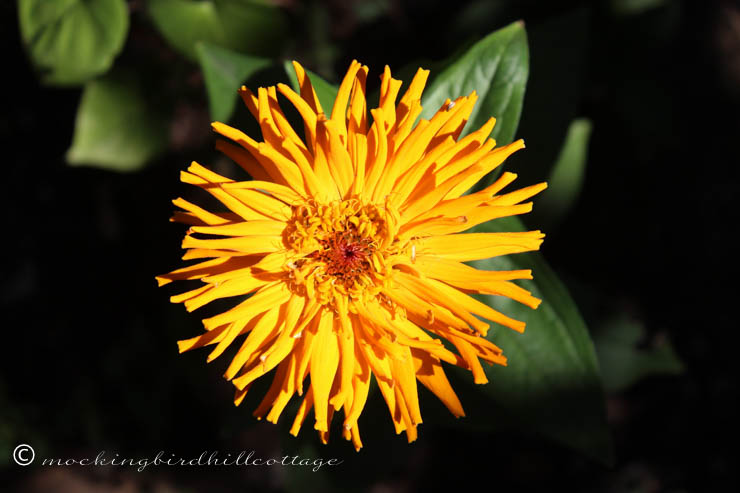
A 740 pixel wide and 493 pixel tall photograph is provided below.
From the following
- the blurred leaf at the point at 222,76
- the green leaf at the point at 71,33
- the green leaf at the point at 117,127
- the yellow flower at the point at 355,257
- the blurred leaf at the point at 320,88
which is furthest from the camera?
the green leaf at the point at 117,127

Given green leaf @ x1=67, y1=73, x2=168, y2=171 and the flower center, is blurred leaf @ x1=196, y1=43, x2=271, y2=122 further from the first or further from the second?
green leaf @ x1=67, y1=73, x2=168, y2=171

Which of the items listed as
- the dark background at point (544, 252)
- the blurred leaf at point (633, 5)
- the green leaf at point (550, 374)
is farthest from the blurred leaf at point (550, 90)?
the blurred leaf at point (633, 5)

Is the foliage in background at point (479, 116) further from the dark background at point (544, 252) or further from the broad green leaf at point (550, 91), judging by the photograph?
the dark background at point (544, 252)

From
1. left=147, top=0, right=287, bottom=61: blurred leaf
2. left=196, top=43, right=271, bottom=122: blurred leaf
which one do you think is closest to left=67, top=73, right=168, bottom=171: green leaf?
left=147, top=0, right=287, bottom=61: blurred leaf

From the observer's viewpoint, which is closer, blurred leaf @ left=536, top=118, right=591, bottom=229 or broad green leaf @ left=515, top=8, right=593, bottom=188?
broad green leaf @ left=515, top=8, right=593, bottom=188

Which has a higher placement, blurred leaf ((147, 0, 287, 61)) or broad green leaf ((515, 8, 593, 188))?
blurred leaf ((147, 0, 287, 61))

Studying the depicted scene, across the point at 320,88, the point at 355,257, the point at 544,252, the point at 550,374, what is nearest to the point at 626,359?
the point at 544,252

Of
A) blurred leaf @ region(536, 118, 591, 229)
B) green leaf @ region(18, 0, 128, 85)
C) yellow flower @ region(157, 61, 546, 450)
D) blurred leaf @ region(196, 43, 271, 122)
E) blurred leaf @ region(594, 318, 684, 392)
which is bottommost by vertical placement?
blurred leaf @ region(594, 318, 684, 392)
